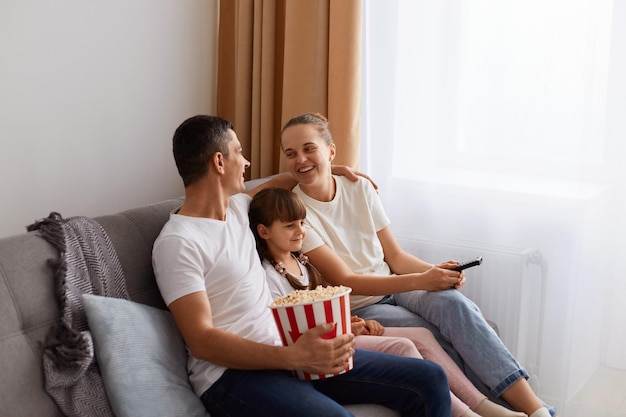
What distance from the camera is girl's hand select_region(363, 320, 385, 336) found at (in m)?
2.45

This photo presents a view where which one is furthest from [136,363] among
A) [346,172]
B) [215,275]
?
[346,172]

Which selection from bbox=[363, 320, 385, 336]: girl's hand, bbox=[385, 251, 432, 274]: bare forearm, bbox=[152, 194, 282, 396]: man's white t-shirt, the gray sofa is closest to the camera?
the gray sofa

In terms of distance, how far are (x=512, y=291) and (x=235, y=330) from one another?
4.15 feet

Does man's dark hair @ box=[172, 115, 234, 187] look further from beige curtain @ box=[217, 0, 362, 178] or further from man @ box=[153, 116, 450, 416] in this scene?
beige curtain @ box=[217, 0, 362, 178]

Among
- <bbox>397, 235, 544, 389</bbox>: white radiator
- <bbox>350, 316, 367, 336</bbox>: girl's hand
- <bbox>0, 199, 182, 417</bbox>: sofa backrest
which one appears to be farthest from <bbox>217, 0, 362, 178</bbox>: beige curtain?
<bbox>0, 199, 182, 417</bbox>: sofa backrest

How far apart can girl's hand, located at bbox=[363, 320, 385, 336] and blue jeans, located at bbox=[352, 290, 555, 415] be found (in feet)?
0.36

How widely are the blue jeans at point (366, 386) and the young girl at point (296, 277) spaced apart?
0.51ft

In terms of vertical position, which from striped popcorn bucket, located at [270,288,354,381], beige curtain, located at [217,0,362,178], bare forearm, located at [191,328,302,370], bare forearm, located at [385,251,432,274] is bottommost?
bare forearm, located at [191,328,302,370]

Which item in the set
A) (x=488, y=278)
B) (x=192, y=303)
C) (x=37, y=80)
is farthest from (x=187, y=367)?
(x=488, y=278)

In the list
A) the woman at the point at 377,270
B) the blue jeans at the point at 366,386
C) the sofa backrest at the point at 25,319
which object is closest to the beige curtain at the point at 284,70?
the woman at the point at 377,270

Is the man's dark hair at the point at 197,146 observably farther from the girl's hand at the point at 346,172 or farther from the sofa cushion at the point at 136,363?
the girl's hand at the point at 346,172

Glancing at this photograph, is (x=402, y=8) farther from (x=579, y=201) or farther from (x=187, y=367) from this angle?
(x=187, y=367)

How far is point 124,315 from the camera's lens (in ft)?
6.63

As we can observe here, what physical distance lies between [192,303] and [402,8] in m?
1.59
